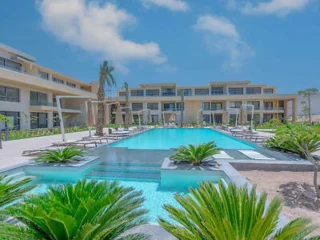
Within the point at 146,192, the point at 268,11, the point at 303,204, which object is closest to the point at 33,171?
the point at 146,192

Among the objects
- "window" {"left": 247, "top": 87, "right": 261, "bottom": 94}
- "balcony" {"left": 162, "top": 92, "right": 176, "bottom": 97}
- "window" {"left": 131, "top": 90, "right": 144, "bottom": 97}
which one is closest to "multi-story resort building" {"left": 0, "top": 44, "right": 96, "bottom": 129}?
"window" {"left": 131, "top": 90, "right": 144, "bottom": 97}

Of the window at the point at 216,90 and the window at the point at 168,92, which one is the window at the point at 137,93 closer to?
the window at the point at 168,92

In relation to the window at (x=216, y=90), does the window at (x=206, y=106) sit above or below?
below

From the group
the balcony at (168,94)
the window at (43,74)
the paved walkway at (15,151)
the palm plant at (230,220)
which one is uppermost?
the window at (43,74)

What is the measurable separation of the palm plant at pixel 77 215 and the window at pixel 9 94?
26673 millimetres

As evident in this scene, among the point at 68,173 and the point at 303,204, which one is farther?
the point at 68,173

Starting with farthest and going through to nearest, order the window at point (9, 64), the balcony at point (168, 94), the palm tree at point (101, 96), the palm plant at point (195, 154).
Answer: the balcony at point (168, 94), the window at point (9, 64), the palm tree at point (101, 96), the palm plant at point (195, 154)

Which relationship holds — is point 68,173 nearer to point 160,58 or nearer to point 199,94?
point 160,58

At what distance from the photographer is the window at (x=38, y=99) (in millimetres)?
29550

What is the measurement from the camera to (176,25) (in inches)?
→ 924

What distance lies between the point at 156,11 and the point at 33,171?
16.8 m

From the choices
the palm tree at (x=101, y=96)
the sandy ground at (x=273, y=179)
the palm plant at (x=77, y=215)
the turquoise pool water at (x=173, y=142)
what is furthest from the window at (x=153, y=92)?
the palm plant at (x=77, y=215)

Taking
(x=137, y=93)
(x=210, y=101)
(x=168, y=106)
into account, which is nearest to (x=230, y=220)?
(x=210, y=101)

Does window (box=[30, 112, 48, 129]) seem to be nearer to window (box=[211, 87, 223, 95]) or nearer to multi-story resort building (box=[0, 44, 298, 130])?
Result: multi-story resort building (box=[0, 44, 298, 130])
